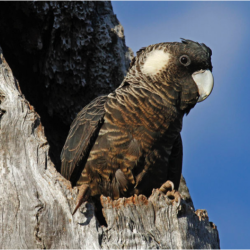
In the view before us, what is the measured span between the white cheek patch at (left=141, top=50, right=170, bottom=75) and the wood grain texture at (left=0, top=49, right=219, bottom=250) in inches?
59.6

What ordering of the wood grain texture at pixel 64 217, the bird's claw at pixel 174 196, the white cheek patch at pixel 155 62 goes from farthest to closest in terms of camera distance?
the white cheek patch at pixel 155 62
the bird's claw at pixel 174 196
the wood grain texture at pixel 64 217

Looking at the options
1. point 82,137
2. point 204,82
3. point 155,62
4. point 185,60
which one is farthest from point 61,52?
point 204,82

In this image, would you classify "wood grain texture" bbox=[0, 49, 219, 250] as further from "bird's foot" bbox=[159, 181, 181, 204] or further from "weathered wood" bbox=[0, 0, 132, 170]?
"weathered wood" bbox=[0, 0, 132, 170]

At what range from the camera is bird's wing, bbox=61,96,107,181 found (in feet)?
12.1

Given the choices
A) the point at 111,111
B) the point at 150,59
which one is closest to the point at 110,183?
the point at 111,111

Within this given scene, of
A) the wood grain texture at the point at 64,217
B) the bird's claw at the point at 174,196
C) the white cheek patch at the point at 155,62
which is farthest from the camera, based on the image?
the white cheek patch at the point at 155,62

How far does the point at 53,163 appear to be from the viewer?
3.23 metres

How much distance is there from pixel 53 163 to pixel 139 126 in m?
0.94

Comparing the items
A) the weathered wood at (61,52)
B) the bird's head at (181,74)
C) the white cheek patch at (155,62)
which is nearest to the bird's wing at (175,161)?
the bird's head at (181,74)

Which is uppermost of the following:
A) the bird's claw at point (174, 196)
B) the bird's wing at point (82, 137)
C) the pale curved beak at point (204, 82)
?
the pale curved beak at point (204, 82)

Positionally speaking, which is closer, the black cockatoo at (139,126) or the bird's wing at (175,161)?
the black cockatoo at (139,126)

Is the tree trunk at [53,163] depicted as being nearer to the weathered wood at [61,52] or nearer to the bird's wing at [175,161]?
the weathered wood at [61,52]

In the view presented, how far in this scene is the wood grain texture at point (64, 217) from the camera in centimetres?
266

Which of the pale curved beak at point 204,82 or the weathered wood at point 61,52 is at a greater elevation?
the weathered wood at point 61,52
